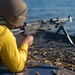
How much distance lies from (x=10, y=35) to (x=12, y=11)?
1.06 feet

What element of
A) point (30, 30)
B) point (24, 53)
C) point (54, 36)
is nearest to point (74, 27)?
point (54, 36)

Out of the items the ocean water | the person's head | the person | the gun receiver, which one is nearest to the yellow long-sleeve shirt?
the person

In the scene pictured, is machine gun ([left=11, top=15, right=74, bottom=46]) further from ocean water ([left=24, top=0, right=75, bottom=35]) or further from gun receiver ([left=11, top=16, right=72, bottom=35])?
ocean water ([left=24, top=0, right=75, bottom=35])

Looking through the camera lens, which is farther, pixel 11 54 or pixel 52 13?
pixel 52 13

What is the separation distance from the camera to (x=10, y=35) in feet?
13.1

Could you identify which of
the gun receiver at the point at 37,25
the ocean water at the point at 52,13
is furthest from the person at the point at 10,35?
the ocean water at the point at 52,13

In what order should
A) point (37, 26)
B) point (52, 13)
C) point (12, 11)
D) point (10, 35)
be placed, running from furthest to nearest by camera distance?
point (52, 13) → point (37, 26) → point (12, 11) → point (10, 35)

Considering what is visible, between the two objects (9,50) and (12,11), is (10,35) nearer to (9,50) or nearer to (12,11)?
(9,50)

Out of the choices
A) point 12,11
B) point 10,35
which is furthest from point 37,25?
point 10,35

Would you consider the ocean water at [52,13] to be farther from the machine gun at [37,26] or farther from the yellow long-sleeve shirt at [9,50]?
the yellow long-sleeve shirt at [9,50]

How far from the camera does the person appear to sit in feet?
13.0

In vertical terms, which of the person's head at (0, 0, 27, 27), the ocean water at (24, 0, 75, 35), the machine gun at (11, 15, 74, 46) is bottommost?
the ocean water at (24, 0, 75, 35)

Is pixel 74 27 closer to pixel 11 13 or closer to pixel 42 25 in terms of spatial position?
pixel 42 25

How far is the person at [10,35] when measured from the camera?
3951mm
